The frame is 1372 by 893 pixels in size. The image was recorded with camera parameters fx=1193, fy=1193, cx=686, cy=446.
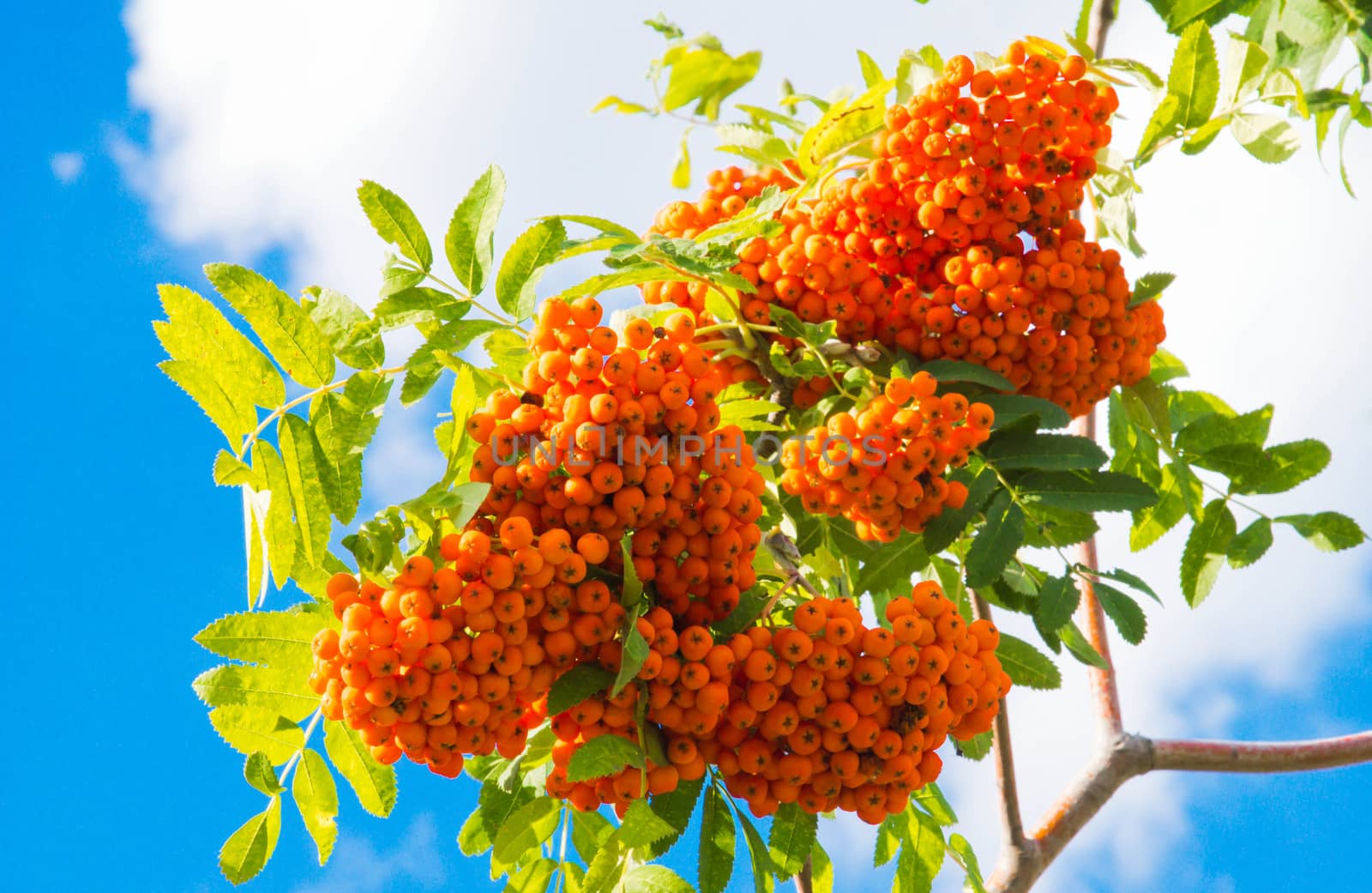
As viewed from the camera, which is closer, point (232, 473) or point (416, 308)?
point (232, 473)

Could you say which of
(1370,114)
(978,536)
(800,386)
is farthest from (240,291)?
(1370,114)

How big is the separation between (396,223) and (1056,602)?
190 centimetres

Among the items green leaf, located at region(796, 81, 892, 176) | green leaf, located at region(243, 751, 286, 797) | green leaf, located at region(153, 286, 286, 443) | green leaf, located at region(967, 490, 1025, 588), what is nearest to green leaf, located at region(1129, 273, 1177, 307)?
green leaf, located at region(967, 490, 1025, 588)

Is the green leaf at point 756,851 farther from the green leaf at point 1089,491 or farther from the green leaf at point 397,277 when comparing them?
the green leaf at point 397,277

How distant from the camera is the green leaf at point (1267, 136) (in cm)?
325

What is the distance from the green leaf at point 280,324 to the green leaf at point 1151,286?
2.12 metres

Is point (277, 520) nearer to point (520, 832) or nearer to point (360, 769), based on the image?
point (360, 769)

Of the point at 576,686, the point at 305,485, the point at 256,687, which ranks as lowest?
the point at 576,686

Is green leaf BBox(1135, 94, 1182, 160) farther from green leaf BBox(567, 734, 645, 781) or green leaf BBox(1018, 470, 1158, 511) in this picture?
green leaf BBox(567, 734, 645, 781)

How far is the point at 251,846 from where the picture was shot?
9.30ft

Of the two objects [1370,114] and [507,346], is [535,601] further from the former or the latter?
[1370,114]

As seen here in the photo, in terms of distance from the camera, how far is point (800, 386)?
10.5 feet

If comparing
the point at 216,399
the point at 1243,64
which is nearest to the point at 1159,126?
the point at 1243,64

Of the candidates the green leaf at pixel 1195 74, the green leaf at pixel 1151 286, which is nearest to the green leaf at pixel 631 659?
the green leaf at pixel 1151 286
